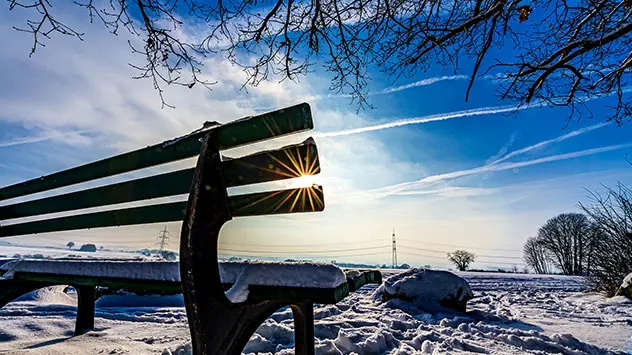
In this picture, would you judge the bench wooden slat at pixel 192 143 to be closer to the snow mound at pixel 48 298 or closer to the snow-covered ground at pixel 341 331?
the snow-covered ground at pixel 341 331

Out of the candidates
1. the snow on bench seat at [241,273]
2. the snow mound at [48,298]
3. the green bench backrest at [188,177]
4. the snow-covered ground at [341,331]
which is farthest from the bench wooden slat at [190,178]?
the snow mound at [48,298]

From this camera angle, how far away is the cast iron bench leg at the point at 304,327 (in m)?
1.50

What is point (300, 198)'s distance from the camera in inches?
47.9

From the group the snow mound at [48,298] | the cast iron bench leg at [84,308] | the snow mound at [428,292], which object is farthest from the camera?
the snow mound at [428,292]

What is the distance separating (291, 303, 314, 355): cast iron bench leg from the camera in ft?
4.92

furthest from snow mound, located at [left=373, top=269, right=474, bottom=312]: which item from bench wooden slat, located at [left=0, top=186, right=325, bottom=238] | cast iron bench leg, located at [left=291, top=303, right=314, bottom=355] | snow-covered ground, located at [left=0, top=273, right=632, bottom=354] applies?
bench wooden slat, located at [left=0, top=186, right=325, bottom=238]

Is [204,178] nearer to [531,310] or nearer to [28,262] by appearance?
[28,262]

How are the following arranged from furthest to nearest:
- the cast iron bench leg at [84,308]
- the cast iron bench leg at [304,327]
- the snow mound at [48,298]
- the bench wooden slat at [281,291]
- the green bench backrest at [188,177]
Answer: the snow mound at [48,298] → the cast iron bench leg at [84,308] → the cast iron bench leg at [304,327] → the green bench backrest at [188,177] → the bench wooden slat at [281,291]

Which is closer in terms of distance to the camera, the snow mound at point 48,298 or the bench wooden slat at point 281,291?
the bench wooden slat at point 281,291

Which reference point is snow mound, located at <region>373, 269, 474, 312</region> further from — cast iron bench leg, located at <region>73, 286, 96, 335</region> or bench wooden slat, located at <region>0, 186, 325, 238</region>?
bench wooden slat, located at <region>0, 186, 325, 238</region>

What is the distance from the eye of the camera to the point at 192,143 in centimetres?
133

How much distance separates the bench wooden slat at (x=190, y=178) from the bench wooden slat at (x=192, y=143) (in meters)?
0.06

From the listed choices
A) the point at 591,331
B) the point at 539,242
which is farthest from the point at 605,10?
the point at 539,242

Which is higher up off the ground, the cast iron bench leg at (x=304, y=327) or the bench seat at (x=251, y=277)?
the bench seat at (x=251, y=277)
